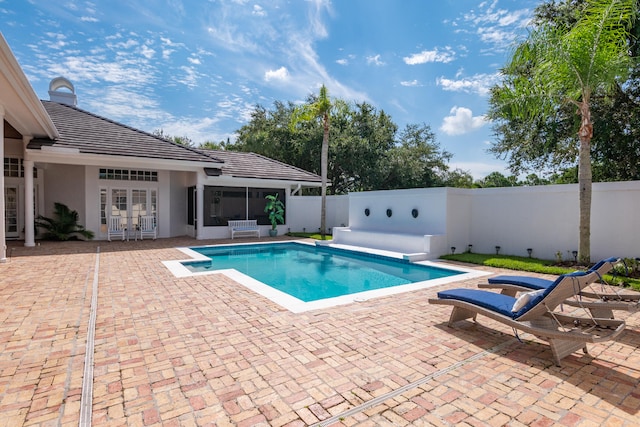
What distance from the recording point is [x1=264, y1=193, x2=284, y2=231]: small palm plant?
1959 cm

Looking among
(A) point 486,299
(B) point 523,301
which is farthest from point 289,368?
(B) point 523,301

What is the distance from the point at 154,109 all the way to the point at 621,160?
34416 millimetres

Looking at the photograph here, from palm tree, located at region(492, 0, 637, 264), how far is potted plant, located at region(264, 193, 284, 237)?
13.0m

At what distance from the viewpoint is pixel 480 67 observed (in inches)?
683

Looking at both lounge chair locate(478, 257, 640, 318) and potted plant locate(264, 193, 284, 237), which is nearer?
lounge chair locate(478, 257, 640, 318)

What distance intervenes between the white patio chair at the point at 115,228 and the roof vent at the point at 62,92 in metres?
9.29

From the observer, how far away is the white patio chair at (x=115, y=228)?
16.5 meters

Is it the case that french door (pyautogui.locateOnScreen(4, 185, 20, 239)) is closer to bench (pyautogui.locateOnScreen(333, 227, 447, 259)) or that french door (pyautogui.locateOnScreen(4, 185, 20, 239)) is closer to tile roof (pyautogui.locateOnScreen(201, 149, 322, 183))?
tile roof (pyautogui.locateOnScreen(201, 149, 322, 183))

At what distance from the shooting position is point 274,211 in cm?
1988

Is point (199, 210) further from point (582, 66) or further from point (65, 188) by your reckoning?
point (582, 66)

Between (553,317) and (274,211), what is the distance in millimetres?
16720

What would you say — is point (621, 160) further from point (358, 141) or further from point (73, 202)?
point (73, 202)

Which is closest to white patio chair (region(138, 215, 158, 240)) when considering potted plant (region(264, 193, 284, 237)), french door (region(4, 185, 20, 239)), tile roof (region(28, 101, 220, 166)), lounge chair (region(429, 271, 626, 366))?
tile roof (region(28, 101, 220, 166))

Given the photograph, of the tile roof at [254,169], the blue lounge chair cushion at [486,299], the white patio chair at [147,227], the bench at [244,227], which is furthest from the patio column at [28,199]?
→ the blue lounge chair cushion at [486,299]
